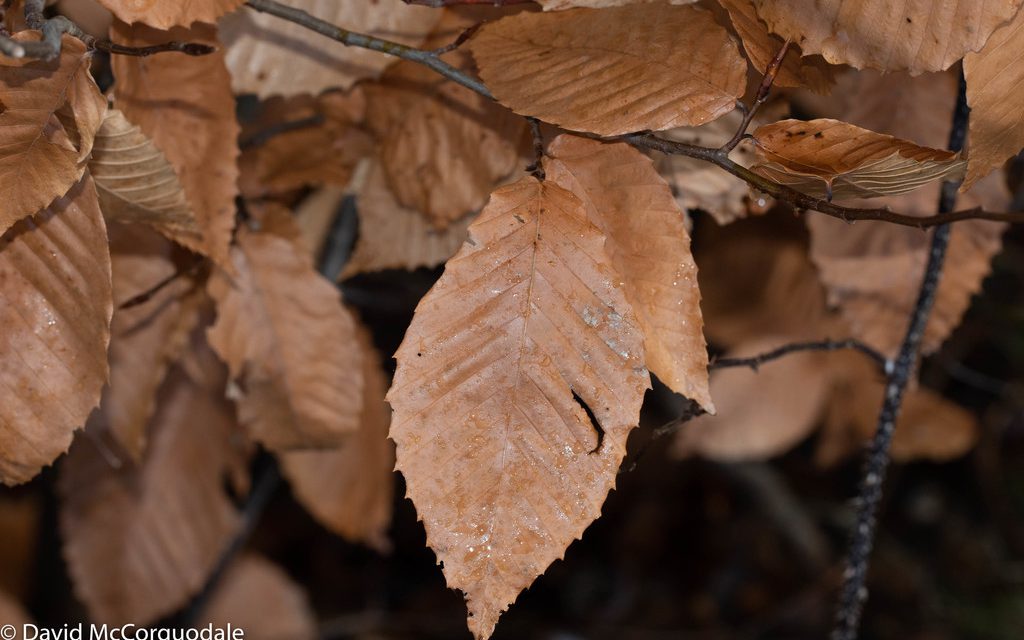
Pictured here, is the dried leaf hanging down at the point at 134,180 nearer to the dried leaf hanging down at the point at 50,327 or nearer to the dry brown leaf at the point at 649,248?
the dried leaf hanging down at the point at 50,327

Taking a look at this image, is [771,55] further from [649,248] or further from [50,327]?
[50,327]

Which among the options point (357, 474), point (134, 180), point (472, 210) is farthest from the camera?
point (357, 474)

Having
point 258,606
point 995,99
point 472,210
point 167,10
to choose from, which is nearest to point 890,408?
point 995,99

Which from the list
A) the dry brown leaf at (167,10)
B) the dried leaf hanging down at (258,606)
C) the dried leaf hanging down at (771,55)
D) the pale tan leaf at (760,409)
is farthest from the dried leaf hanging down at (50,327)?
the dried leaf hanging down at (258,606)

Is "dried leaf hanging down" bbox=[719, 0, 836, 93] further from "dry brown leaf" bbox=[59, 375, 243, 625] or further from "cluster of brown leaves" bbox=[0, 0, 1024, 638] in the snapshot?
"dry brown leaf" bbox=[59, 375, 243, 625]

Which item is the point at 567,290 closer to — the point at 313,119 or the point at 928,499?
the point at 313,119

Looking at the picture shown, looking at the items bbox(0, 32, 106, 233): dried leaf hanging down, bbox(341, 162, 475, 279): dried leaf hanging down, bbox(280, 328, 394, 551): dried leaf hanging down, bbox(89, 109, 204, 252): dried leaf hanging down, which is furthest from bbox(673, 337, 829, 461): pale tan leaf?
bbox(0, 32, 106, 233): dried leaf hanging down

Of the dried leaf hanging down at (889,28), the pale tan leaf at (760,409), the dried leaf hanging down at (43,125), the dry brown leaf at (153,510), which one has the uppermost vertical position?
the dried leaf hanging down at (889,28)

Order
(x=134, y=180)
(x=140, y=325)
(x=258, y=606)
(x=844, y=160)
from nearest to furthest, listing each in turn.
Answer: (x=844, y=160)
(x=134, y=180)
(x=140, y=325)
(x=258, y=606)
